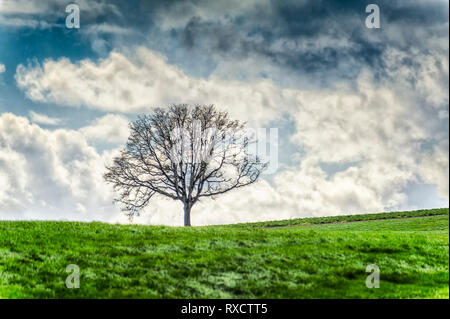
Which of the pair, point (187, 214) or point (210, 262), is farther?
point (187, 214)

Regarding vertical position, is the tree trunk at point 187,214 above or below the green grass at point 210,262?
above

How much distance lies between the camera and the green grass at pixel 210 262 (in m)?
12.8

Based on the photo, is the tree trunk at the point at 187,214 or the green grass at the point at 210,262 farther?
the tree trunk at the point at 187,214

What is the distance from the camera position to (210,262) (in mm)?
15031

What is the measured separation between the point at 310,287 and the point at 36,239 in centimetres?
1100

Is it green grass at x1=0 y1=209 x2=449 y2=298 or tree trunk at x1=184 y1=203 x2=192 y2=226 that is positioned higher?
tree trunk at x1=184 y1=203 x2=192 y2=226

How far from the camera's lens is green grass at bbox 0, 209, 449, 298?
12.8 metres

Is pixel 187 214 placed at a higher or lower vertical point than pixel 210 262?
higher

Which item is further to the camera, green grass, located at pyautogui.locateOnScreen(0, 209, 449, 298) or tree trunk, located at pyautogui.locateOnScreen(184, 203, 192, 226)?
tree trunk, located at pyautogui.locateOnScreen(184, 203, 192, 226)
